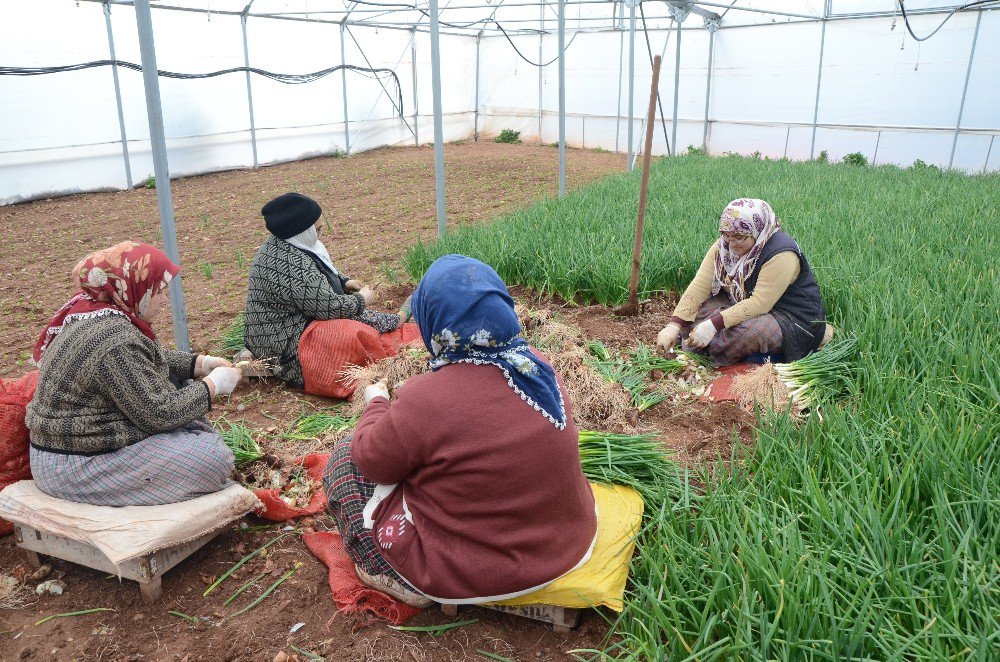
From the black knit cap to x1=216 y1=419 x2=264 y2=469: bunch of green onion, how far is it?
3.28 ft

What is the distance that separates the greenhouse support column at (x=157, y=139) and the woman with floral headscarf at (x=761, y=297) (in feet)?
7.82

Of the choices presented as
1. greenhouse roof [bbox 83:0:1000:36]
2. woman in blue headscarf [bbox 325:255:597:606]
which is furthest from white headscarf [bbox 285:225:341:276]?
greenhouse roof [bbox 83:0:1000:36]

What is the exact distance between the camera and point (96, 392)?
2014 mm

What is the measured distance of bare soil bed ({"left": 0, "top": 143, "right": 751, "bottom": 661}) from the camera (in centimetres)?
187

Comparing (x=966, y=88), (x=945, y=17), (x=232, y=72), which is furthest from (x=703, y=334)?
(x=945, y=17)

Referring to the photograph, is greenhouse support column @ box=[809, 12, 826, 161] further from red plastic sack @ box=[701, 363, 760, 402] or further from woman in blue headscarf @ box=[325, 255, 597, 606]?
woman in blue headscarf @ box=[325, 255, 597, 606]

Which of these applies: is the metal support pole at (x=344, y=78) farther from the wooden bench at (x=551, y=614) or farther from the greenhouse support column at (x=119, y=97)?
the wooden bench at (x=551, y=614)

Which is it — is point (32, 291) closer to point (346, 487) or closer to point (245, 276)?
point (245, 276)

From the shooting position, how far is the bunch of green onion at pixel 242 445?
2646mm

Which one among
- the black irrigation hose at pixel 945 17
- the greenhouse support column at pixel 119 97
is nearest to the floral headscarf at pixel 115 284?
the greenhouse support column at pixel 119 97

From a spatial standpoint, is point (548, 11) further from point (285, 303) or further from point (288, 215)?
point (285, 303)

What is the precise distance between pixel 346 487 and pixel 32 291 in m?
4.24

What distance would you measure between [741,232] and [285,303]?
2.12 metres

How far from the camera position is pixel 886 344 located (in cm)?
272
